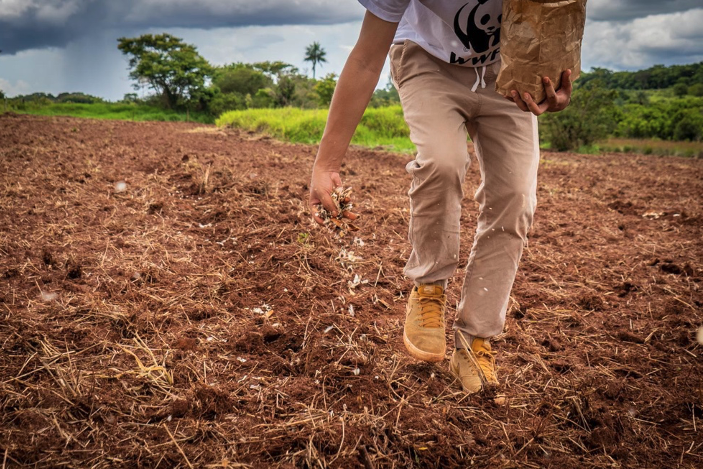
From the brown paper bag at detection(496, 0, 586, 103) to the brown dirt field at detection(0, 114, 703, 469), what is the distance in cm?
120

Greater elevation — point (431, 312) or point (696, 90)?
point (696, 90)

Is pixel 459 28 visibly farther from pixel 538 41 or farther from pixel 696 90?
pixel 696 90

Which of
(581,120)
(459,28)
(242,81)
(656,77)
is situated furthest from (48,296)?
(656,77)

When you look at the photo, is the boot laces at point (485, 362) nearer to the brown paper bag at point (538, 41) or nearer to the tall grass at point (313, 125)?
the brown paper bag at point (538, 41)

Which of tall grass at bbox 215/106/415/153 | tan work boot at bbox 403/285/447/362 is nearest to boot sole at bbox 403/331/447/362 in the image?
tan work boot at bbox 403/285/447/362

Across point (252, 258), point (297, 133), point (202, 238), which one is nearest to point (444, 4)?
point (252, 258)

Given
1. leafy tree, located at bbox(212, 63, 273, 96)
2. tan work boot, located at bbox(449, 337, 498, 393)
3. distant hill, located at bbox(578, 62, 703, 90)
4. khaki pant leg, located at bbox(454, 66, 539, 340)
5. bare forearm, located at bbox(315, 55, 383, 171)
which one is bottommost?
tan work boot, located at bbox(449, 337, 498, 393)

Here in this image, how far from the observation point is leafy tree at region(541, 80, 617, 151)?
1273 cm

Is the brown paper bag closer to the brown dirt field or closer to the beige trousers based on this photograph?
the beige trousers

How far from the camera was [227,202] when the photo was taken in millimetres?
4266

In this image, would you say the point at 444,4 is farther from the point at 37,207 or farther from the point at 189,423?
the point at 37,207

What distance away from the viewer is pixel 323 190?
1672 millimetres

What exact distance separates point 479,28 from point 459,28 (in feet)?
0.25

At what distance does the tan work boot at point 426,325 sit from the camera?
6.44 feet
